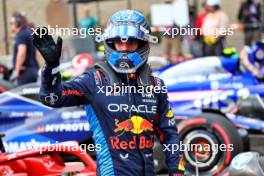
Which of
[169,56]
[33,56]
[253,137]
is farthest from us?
[169,56]

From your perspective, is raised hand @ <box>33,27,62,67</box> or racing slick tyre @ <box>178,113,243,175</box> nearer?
raised hand @ <box>33,27,62,67</box>

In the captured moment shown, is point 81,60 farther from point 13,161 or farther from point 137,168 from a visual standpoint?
point 137,168

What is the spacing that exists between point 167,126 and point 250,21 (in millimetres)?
13552

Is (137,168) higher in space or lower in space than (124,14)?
lower

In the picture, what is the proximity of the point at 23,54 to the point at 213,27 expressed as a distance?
4178 millimetres

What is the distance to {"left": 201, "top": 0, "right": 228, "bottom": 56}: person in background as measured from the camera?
13.3m

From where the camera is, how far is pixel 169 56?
Result: 1672cm

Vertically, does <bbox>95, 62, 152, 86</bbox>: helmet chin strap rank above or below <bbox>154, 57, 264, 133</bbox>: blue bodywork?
below

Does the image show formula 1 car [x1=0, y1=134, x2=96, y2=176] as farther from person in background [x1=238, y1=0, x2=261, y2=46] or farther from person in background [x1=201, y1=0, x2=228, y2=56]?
person in background [x1=238, y1=0, x2=261, y2=46]

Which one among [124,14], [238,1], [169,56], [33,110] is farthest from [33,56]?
[238,1]

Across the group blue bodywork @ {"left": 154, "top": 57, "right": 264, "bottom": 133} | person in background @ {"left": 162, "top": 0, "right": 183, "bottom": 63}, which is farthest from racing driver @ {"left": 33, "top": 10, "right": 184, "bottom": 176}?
person in background @ {"left": 162, "top": 0, "right": 183, "bottom": 63}

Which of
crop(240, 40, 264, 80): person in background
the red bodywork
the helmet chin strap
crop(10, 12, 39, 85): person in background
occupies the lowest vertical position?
the red bodywork

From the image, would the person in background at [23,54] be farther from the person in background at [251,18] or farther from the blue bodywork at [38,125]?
the person in background at [251,18]
